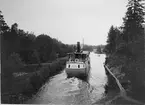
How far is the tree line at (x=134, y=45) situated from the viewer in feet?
13.9

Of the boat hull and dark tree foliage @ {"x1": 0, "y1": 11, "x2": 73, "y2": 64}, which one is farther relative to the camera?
dark tree foliage @ {"x1": 0, "y1": 11, "x2": 73, "y2": 64}

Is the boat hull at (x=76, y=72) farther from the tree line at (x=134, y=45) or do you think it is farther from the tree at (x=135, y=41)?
the tree at (x=135, y=41)

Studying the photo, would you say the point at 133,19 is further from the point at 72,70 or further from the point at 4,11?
the point at 72,70

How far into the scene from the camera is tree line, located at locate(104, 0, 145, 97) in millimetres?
4238

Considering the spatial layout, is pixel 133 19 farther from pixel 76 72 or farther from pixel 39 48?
pixel 39 48

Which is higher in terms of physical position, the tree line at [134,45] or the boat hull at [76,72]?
the tree line at [134,45]

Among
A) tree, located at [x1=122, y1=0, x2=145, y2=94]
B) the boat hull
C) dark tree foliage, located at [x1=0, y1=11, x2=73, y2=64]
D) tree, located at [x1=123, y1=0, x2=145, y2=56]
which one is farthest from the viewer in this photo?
dark tree foliage, located at [x1=0, y1=11, x2=73, y2=64]

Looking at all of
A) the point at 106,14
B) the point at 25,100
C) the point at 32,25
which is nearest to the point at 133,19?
the point at 106,14

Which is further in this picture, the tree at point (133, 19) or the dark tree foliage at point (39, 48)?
the dark tree foliage at point (39, 48)

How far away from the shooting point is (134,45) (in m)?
4.39

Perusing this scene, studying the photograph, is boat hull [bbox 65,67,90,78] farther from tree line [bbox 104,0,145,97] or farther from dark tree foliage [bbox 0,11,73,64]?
tree line [bbox 104,0,145,97]

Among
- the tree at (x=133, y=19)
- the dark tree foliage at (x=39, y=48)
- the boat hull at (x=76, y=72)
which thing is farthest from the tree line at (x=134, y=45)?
the dark tree foliage at (x=39, y=48)

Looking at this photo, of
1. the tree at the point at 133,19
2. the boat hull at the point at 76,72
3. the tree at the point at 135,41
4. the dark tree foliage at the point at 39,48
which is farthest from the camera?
the dark tree foliage at the point at 39,48

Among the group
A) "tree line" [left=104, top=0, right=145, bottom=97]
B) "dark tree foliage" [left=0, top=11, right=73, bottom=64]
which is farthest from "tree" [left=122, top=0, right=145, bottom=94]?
"dark tree foliage" [left=0, top=11, right=73, bottom=64]
